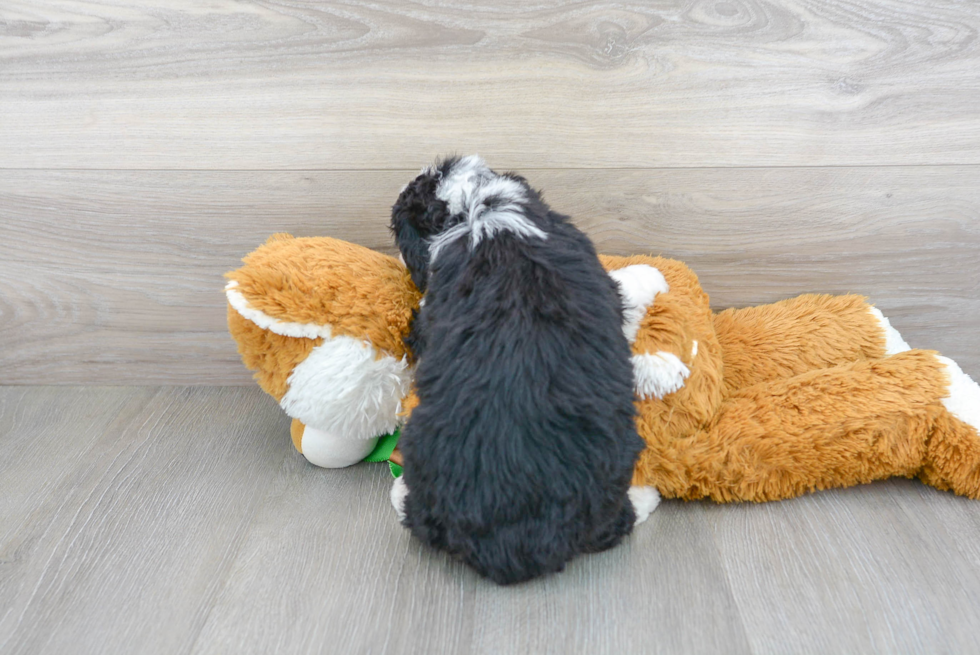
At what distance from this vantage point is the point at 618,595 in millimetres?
656

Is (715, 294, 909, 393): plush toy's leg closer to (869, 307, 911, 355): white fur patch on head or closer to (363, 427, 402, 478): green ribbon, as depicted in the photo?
(869, 307, 911, 355): white fur patch on head

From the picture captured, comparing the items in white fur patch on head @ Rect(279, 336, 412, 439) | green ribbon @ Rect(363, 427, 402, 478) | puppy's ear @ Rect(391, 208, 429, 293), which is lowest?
green ribbon @ Rect(363, 427, 402, 478)

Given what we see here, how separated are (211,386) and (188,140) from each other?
400 millimetres

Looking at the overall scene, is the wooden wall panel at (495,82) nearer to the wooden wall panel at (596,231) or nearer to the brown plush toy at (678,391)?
the wooden wall panel at (596,231)

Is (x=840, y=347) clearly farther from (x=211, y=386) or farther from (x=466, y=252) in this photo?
(x=211, y=386)

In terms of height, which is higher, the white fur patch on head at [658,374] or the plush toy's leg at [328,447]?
the white fur patch on head at [658,374]

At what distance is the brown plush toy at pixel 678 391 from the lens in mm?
744

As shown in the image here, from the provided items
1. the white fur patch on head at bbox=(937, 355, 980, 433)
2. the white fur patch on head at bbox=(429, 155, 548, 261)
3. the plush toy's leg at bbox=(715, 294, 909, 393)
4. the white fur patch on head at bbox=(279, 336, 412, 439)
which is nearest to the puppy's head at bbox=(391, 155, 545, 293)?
the white fur patch on head at bbox=(429, 155, 548, 261)

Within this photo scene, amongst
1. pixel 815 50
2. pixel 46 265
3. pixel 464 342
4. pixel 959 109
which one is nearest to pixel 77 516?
pixel 46 265

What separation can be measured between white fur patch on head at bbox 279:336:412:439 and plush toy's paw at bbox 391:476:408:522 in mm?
96

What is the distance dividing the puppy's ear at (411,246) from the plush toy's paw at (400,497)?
0.22m

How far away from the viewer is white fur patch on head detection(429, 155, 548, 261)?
0.66 metres

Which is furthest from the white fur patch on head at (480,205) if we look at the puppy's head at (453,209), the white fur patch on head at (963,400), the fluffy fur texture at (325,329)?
the white fur patch on head at (963,400)

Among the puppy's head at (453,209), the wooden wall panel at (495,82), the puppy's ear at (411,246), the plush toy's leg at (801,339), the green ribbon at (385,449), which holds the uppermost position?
the wooden wall panel at (495,82)
